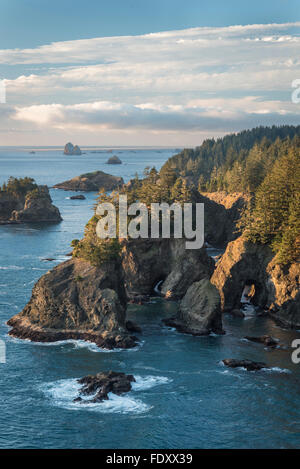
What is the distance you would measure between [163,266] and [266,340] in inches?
1355

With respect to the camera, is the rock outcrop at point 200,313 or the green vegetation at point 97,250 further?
the green vegetation at point 97,250

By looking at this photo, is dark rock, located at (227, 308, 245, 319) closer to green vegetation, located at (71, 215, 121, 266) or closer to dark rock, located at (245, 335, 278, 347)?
dark rock, located at (245, 335, 278, 347)

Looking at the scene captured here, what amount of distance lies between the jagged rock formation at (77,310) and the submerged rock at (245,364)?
49.1 feet

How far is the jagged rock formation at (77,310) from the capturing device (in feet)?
259

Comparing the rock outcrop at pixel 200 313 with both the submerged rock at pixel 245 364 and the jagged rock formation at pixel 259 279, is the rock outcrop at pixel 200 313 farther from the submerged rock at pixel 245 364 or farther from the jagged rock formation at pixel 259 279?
→ the submerged rock at pixel 245 364

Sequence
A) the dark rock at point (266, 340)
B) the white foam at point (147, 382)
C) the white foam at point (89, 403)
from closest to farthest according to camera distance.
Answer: the white foam at point (89, 403), the white foam at point (147, 382), the dark rock at point (266, 340)

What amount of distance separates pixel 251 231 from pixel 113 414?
2094 inches

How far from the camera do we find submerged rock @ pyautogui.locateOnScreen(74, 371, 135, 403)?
6106cm

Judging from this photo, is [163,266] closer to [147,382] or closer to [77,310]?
[77,310]

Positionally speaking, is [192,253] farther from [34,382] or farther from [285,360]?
[34,382]

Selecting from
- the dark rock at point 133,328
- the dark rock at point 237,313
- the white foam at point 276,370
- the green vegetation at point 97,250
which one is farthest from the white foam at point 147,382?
the dark rock at point 237,313

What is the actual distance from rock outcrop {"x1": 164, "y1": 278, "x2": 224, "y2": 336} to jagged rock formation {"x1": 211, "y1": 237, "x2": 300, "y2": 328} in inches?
453

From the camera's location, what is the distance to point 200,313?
277 feet

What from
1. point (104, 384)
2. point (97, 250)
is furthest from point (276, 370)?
point (97, 250)
